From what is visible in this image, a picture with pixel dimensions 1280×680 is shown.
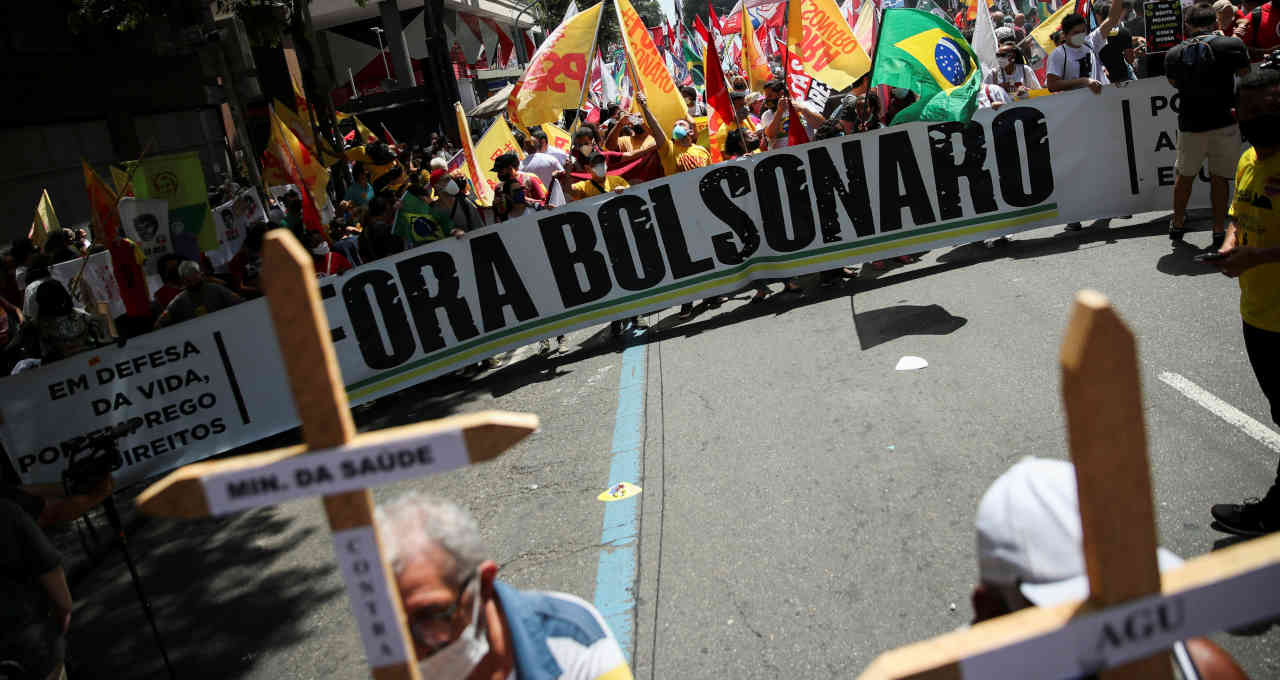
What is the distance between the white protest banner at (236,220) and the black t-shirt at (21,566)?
33.2ft

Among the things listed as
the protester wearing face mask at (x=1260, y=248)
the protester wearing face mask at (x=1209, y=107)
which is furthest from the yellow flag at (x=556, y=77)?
the protester wearing face mask at (x=1260, y=248)

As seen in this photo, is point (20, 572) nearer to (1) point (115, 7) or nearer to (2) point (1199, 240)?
(2) point (1199, 240)

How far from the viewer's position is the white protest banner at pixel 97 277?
43.2 ft

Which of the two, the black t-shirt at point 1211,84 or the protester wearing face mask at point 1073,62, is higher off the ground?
the protester wearing face mask at point 1073,62

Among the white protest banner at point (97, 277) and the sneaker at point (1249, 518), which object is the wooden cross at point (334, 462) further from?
the white protest banner at point (97, 277)

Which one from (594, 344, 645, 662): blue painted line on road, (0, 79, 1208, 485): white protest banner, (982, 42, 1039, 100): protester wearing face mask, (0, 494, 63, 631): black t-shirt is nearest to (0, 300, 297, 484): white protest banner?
(0, 79, 1208, 485): white protest banner

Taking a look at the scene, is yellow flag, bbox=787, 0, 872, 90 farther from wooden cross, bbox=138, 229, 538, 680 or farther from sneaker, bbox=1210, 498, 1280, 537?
wooden cross, bbox=138, 229, 538, 680

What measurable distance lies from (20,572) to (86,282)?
431 inches

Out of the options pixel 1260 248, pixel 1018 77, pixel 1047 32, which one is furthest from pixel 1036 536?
pixel 1047 32

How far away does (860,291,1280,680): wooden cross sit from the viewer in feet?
4.59

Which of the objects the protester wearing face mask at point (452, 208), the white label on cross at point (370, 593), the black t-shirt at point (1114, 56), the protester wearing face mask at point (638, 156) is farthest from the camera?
the black t-shirt at point (1114, 56)

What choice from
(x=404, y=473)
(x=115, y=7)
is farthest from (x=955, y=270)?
(x=115, y=7)

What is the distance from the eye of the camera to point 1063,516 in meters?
1.92

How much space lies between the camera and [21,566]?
12.7 feet
